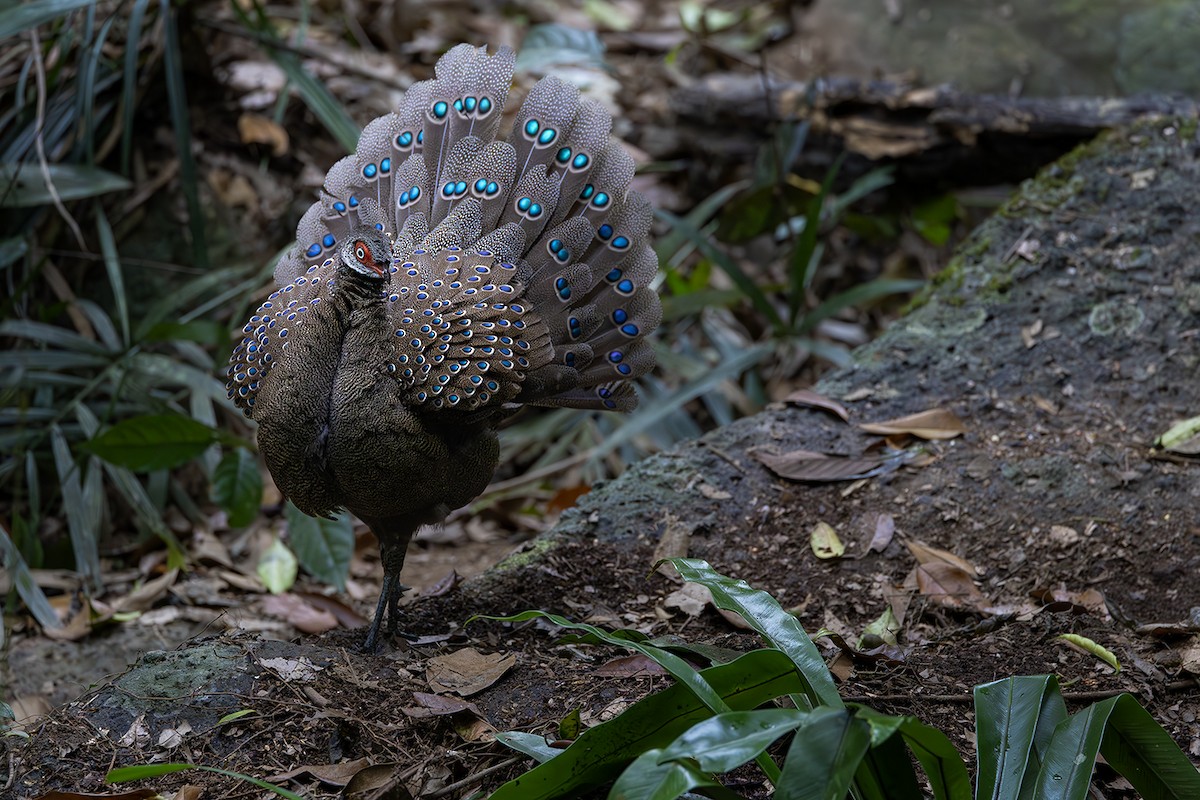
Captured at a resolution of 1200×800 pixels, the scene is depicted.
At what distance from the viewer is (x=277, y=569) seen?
523 cm

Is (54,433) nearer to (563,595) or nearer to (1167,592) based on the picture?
(563,595)

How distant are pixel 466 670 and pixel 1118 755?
171 cm

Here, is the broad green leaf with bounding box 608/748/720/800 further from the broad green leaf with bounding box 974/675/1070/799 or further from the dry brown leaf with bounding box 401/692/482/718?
the dry brown leaf with bounding box 401/692/482/718

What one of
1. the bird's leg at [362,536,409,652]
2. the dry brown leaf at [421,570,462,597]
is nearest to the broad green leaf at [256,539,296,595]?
the dry brown leaf at [421,570,462,597]

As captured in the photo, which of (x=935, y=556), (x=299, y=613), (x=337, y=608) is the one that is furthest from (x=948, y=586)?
(x=299, y=613)

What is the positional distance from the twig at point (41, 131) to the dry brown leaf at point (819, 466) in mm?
3168

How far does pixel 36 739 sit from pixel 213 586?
2.43 metres

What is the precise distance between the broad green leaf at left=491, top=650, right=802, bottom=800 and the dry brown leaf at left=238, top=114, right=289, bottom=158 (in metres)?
4.95

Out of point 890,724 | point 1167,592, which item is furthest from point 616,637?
point 1167,592

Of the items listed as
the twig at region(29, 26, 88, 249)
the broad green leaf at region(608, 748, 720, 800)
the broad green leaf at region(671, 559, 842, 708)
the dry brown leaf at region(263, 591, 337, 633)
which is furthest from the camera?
the twig at region(29, 26, 88, 249)

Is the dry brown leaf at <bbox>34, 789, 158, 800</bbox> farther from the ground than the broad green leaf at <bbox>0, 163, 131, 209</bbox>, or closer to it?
closer to it

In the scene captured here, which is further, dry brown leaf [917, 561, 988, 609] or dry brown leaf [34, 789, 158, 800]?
dry brown leaf [917, 561, 988, 609]

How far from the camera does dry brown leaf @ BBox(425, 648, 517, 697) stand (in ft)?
10.4

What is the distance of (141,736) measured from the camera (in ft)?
9.60
